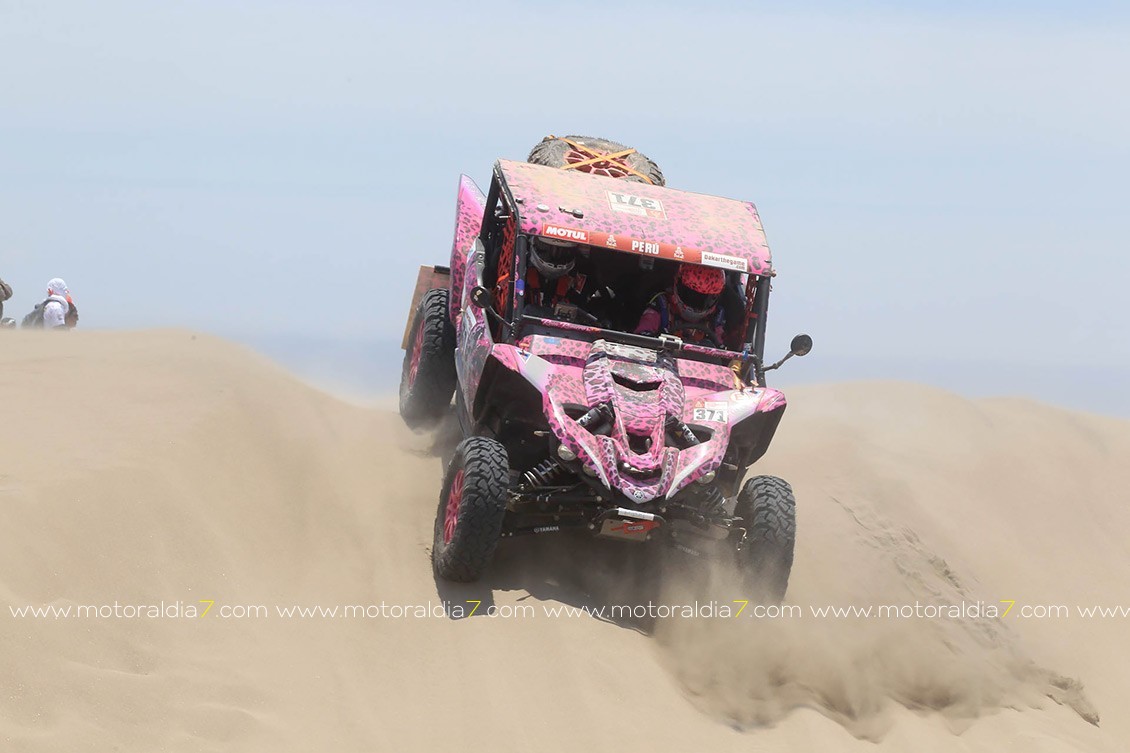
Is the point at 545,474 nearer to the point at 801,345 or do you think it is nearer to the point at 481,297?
the point at 481,297

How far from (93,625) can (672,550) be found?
3.76m

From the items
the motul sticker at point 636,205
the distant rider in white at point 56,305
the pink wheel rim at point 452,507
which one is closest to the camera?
the pink wheel rim at point 452,507

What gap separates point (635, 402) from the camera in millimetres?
8914

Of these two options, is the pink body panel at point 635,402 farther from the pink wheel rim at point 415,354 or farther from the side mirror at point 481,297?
the pink wheel rim at point 415,354

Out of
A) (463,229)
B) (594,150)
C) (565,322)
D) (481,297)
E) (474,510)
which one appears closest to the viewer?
(474,510)

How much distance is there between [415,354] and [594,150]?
2435mm

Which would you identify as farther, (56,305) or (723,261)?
(56,305)

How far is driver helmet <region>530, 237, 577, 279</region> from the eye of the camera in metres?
10.0

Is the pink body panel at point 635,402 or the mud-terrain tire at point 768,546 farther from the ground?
the pink body panel at point 635,402

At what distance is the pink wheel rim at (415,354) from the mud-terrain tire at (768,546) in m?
4.11

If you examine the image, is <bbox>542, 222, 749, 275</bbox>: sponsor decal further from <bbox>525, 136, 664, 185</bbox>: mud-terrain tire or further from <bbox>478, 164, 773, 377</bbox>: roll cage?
<bbox>525, 136, 664, 185</bbox>: mud-terrain tire

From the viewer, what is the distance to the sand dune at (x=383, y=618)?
6.97 m

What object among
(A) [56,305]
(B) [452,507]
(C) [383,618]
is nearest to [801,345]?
(B) [452,507]

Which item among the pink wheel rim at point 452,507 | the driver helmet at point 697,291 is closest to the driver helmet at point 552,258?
the driver helmet at point 697,291
